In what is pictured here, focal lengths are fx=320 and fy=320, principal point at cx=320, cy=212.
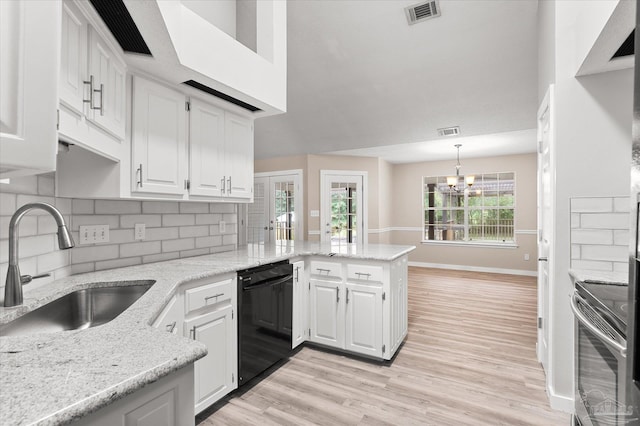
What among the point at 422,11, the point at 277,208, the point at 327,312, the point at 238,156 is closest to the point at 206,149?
the point at 238,156

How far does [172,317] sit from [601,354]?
6.25ft

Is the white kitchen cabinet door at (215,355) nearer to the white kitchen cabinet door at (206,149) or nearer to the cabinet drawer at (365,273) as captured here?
the white kitchen cabinet door at (206,149)

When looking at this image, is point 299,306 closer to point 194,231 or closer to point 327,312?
point 327,312

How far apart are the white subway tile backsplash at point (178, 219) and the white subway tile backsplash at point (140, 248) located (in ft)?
0.59

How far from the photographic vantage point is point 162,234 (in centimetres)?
243

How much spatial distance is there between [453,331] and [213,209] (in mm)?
2755

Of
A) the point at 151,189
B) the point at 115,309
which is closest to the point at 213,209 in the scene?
the point at 151,189

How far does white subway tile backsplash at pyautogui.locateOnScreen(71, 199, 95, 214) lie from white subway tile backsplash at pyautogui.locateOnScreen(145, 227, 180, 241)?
1.35 ft

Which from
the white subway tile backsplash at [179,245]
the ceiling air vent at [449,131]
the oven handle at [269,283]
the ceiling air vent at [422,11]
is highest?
the ceiling air vent at [422,11]

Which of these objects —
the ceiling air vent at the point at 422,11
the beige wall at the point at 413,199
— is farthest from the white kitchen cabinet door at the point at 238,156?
the beige wall at the point at 413,199

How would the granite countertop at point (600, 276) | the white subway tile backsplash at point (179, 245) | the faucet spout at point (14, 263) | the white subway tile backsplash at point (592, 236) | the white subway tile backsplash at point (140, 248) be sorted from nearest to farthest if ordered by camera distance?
the faucet spout at point (14, 263)
the granite countertop at point (600, 276)
the white subway tile backsplash at point (592, 236)
the white subway tile backsplash at point (140, 248)
the white subway tile backsplash at point (179, 245)

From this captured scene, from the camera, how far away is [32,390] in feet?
2.18

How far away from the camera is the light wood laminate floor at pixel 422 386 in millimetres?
1992

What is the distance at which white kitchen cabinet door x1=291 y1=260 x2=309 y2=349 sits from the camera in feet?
9.14
